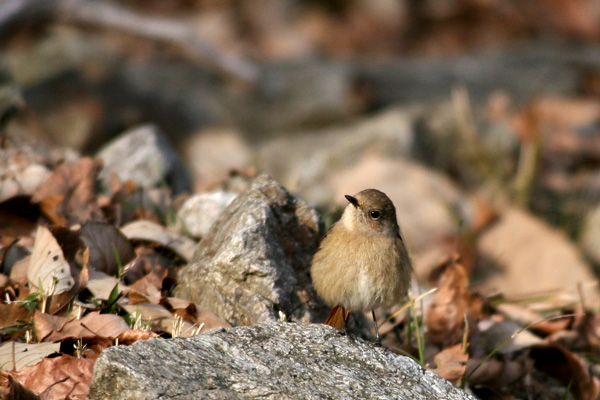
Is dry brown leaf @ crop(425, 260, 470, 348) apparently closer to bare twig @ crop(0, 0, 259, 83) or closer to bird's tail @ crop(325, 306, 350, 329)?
bird's tail @ crop(325, 306, 350, 329)

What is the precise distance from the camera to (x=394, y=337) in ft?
14.5

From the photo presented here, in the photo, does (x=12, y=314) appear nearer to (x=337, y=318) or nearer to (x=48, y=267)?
(x=48, y=267)

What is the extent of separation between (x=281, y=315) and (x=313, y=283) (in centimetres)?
32

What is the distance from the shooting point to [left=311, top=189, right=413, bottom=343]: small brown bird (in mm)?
3703

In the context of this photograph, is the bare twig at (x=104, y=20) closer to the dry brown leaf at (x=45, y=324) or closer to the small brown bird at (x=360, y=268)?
the small brown bird at (x=360, y=268)

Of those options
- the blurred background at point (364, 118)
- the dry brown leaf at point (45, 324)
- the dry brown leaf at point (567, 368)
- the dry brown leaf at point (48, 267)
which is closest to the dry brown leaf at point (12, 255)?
the dry brown leaf at point (48, 267)

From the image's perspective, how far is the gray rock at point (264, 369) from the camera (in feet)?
8.93

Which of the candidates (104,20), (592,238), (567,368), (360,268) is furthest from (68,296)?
(592,238)

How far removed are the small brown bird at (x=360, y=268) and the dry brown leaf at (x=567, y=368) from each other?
1211 mm

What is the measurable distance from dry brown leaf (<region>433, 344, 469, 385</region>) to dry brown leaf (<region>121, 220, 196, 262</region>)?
1.58m

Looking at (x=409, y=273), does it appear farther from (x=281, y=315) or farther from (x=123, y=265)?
(x=123, y=265)

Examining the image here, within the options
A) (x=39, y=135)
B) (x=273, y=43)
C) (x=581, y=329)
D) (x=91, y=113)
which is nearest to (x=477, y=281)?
(x=581, y=329)

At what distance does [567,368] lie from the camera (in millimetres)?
4340

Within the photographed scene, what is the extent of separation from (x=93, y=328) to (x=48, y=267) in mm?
505
